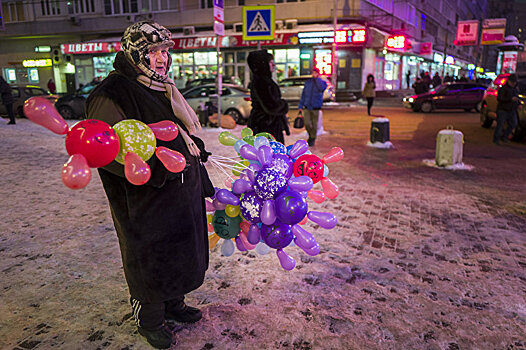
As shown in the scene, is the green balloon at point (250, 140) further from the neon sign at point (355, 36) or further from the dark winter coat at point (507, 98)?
the neon sign at point (355, 36)

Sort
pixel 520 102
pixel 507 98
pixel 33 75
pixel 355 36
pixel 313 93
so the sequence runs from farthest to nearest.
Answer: pixel 33 75 → pixel 355 36 → pixel 520 102 → pixel 507 98 → pixel 313 93

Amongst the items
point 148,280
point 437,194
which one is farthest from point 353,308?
point 437,194

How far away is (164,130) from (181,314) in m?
1.46

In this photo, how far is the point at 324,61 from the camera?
2945cm

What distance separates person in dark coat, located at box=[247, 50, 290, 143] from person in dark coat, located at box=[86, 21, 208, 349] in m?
3.60

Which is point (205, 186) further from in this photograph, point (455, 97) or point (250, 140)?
point (455, 97)

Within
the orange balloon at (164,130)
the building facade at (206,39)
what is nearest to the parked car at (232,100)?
the orange balloon at (164,130)

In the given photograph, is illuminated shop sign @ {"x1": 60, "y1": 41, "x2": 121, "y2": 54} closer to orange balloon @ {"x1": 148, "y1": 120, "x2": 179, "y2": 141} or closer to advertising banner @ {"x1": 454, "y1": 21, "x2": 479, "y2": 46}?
advertising banner @ {"x1": 454, "y1": 21, "x2": 479, "y2": 46}

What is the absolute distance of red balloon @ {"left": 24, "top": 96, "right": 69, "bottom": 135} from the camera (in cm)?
174

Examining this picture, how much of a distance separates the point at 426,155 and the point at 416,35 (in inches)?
1559

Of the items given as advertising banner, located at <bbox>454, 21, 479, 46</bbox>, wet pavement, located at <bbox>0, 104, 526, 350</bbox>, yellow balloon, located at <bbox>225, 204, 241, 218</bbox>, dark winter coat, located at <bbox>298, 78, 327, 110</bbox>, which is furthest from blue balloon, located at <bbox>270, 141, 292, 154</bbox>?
advertising banner, located at <bbox>454, 21, 479, 46</bbox>

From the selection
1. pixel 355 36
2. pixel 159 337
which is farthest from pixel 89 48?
pixel 159 337

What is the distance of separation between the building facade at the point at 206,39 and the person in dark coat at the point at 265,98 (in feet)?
77.8

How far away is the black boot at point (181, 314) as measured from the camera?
9.24 feet
